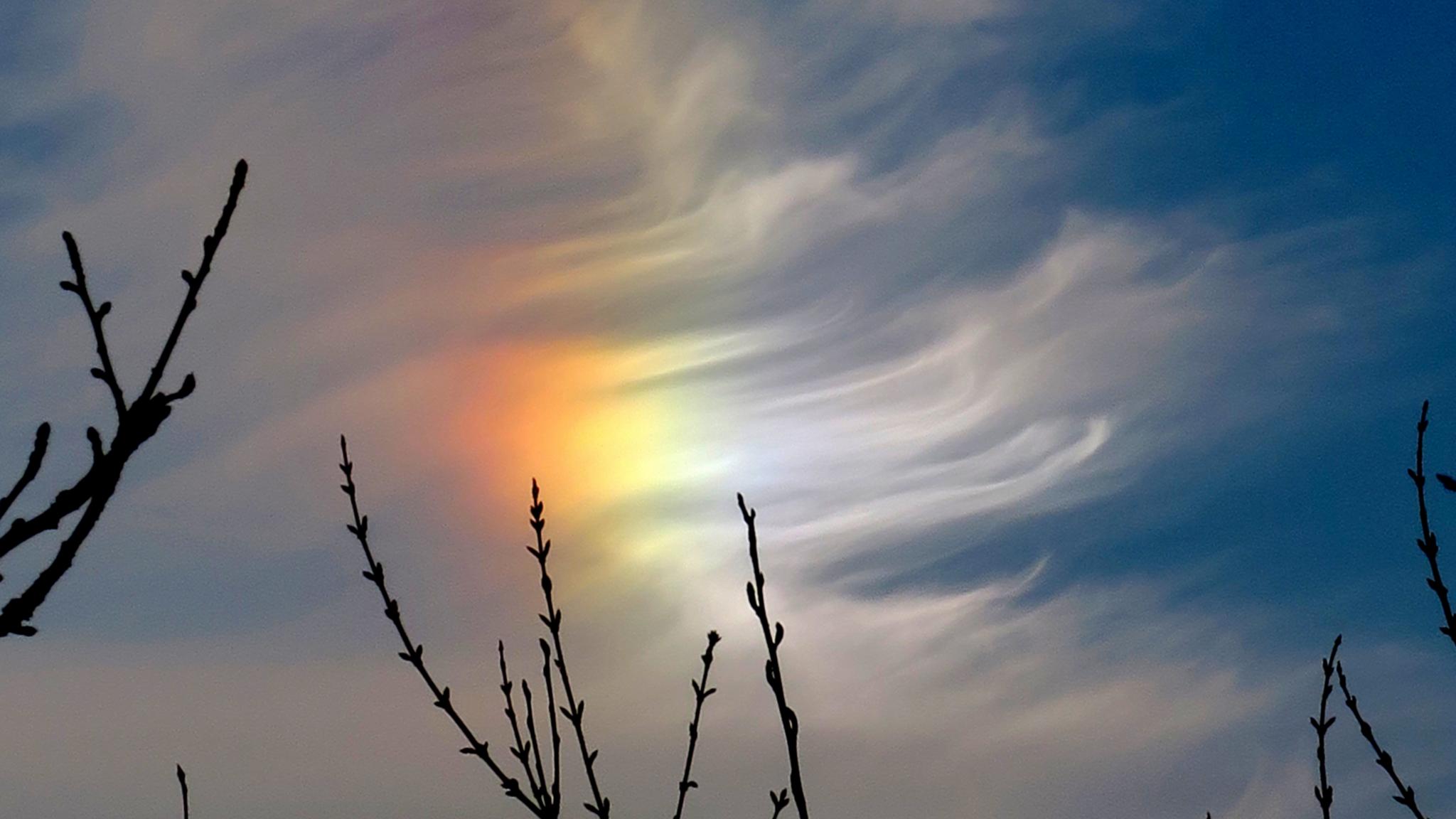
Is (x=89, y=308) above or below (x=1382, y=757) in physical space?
above

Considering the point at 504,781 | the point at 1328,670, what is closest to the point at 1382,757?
the point at 1328,670

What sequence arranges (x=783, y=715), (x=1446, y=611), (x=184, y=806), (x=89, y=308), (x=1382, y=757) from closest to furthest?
(x=89, y=308) < (x=783, y=715) < (x=1446, y=611) < (x=184, y=806) < (x=1382, y=757)

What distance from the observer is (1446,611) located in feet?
17.6

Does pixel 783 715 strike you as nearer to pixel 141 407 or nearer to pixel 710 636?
pixel 141 407

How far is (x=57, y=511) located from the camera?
321 centimetres

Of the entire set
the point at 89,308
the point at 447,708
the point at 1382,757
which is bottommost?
the point at 1382,757

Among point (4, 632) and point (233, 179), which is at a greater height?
point (233, 179)

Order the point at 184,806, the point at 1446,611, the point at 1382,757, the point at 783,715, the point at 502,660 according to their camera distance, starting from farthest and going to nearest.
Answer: the point at 502,660
the point at 1382,757
the point at 184,806
the point at 1446,611
the point at 783,715

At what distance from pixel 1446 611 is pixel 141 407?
5.08 meters

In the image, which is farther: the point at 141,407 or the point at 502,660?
the point at 502,660

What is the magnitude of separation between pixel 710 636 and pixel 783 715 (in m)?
2.99

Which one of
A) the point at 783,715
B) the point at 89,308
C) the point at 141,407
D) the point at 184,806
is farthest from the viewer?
the point at 184,806

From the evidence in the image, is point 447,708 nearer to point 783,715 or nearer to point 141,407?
point 783,715

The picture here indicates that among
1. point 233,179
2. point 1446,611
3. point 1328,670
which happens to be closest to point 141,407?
point 233,179
